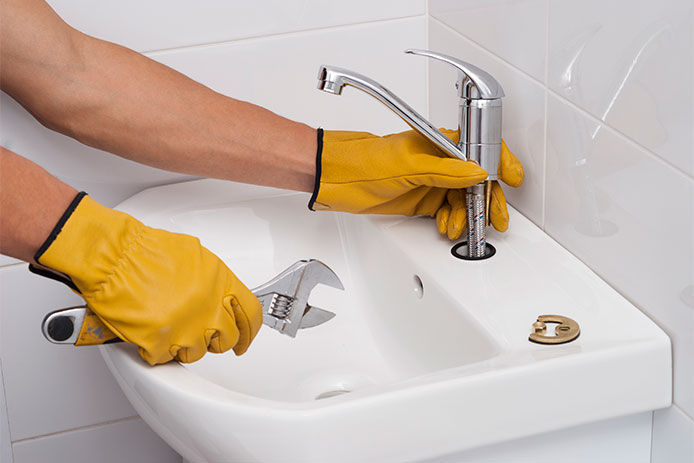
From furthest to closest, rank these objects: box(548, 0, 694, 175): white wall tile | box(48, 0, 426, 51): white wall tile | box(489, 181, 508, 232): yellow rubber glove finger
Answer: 1. box(48, 0, 426, 51): white wall tile
2. box(489, 181, 508, 232): yellow rubber glove finger
3. box(548, 0, 694, 175): white wall tile

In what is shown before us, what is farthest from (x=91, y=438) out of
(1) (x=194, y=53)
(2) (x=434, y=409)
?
(2) (x=434, y=409)

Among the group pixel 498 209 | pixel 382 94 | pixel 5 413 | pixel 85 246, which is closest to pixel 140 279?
pixel 85 246

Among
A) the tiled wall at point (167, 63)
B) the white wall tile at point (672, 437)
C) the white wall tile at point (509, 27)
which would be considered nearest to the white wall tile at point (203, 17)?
the tiled wall at point (167, 63)

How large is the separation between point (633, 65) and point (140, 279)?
46 centimetres

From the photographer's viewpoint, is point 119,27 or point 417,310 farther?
point 119,27

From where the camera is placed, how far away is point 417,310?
940 millimetres

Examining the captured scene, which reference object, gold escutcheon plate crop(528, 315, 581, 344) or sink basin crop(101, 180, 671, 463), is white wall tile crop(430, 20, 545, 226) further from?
gold escutcheon plate crop(528, 315, 581, 344)

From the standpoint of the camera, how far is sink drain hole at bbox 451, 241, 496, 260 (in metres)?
0.92

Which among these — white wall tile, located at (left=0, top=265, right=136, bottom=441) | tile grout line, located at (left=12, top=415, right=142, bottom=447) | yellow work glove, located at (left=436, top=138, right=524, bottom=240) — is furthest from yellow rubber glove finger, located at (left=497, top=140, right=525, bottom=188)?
tile grout line, located at (left=12, top=415, right=142, bottom=447)

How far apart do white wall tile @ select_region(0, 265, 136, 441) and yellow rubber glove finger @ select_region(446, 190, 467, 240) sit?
1.67 feet

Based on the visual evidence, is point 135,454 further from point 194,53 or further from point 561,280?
point 561,280

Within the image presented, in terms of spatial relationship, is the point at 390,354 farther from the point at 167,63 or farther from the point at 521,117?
the point at 167,63

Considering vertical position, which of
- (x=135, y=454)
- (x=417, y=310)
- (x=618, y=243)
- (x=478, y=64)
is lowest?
(x=135, y=454)

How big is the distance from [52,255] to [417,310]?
0.41 metres
